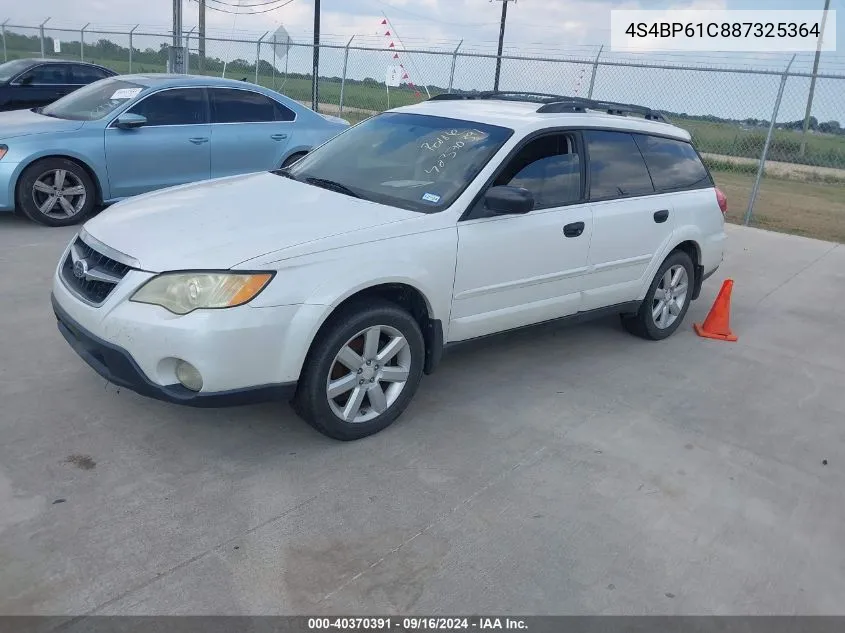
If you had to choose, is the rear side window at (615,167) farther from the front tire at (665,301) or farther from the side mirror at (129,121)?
the side mirror at (129,121)

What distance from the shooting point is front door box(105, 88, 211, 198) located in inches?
303

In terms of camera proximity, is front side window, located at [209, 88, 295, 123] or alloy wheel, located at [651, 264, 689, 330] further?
front side window, located at [209, 88, 295, 123]

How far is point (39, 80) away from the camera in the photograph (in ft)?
41.0

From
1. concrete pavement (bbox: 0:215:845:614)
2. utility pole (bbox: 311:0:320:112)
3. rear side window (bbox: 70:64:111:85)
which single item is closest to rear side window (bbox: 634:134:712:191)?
concrete pavement (bbox: 0:215:845:614)

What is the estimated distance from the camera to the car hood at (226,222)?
3340 mm

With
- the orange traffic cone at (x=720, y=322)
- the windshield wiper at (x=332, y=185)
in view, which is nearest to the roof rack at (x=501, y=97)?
the windshield wiper at (x=332, y=185)

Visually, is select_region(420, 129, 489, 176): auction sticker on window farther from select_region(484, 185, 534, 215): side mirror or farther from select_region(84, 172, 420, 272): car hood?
select_region(84, 172, 420, 272): car hood

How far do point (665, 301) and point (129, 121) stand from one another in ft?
18.4

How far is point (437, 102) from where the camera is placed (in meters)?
5.25

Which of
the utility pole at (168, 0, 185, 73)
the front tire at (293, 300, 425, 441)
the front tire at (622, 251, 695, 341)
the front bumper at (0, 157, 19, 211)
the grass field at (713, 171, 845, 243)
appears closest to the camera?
the front tire at (293, 300, 425, 441)

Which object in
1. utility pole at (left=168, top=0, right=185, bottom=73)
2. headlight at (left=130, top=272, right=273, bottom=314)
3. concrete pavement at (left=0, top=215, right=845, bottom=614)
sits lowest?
concrete pavement at (left=0, top=215, right=845, bottom=614)

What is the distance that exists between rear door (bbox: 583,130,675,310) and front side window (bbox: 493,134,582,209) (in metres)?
0.17

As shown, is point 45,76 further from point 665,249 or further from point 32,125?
point 665,249
